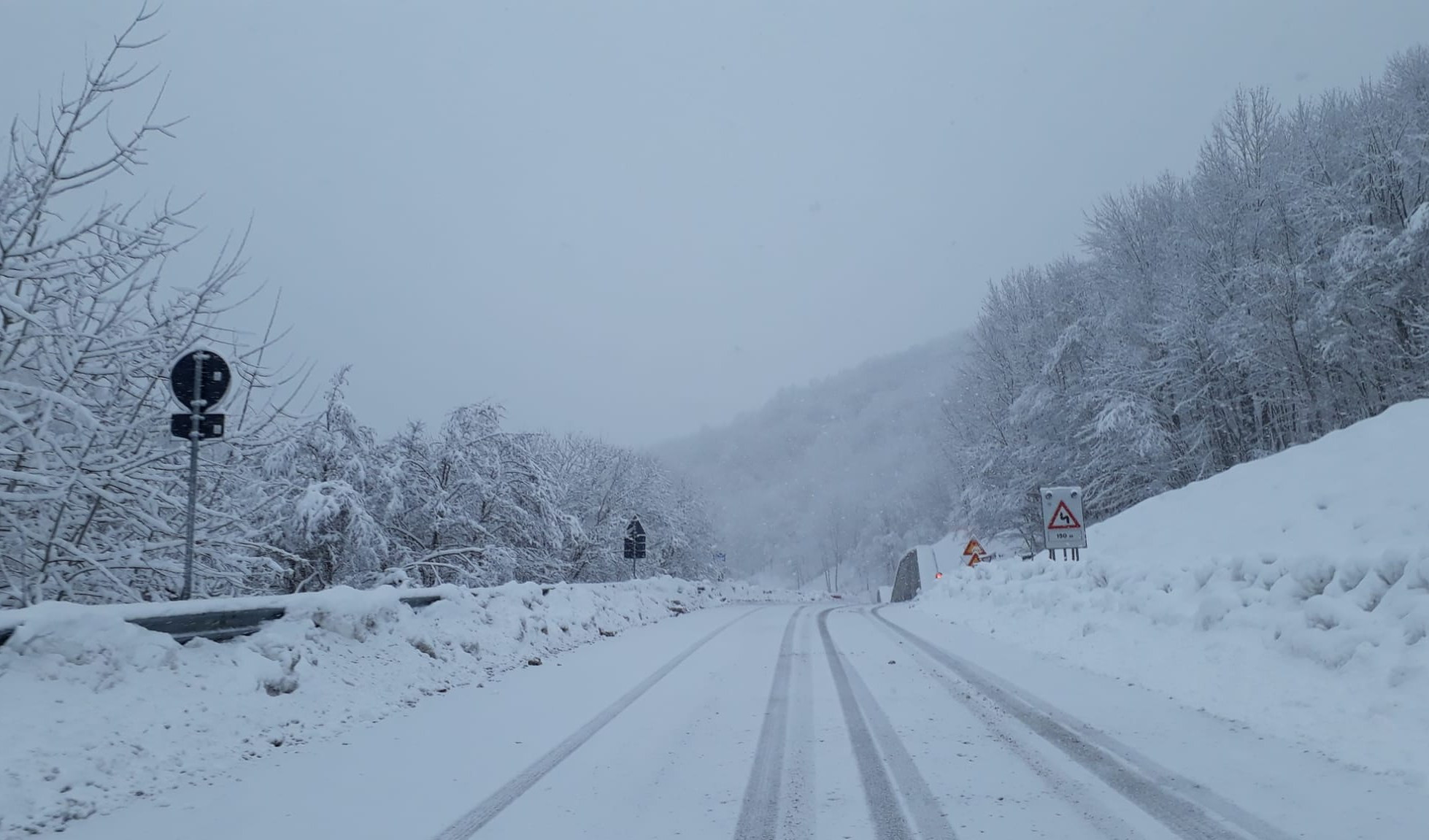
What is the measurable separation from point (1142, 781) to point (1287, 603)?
365 cm

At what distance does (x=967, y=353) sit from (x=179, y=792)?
42.1m

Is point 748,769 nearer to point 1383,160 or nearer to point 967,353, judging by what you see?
point 1383,160

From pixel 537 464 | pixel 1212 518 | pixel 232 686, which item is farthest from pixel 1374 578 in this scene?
pixel 537 464

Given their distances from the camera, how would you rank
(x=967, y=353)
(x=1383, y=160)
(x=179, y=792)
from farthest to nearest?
1. (x=967, y=353)
2. (x=1383, y=160)
3. (x=179, y=792)

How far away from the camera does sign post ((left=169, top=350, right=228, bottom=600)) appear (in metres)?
7.97

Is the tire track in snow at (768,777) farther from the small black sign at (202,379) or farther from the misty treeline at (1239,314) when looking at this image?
the misty treeline at (1239,314)

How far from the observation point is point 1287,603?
7336mm

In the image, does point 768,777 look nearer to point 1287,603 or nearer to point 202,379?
point 1287,603

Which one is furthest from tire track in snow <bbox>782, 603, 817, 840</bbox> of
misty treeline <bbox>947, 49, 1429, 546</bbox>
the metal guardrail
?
misty treeline <bbox>947, 49, 1429, 546</bbox>

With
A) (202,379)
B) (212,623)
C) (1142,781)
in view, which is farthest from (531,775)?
(202,379)

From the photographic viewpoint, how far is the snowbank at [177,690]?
4.58 metres

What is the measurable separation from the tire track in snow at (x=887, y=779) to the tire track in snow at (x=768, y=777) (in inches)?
22.0

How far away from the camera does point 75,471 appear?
787 centimetres

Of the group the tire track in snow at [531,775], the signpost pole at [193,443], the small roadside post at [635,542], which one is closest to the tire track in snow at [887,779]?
the tire track in snow at [531,775]
